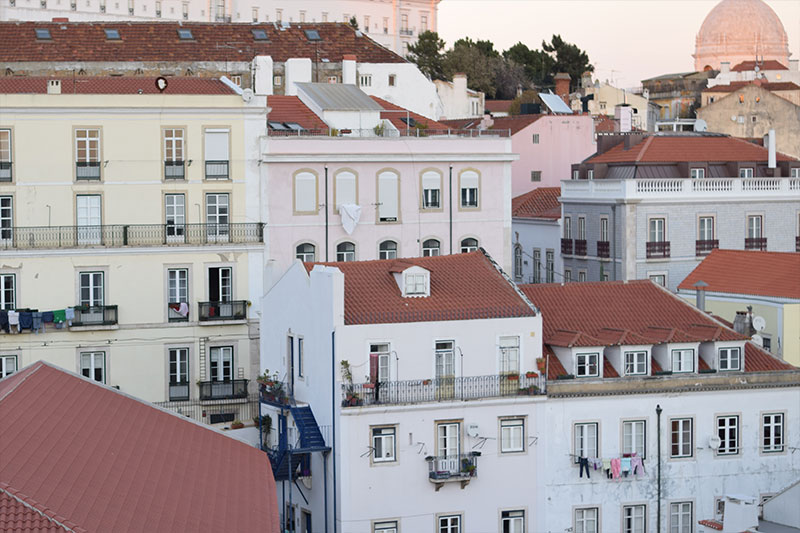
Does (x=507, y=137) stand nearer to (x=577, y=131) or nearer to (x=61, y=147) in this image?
(x=61, y=147)

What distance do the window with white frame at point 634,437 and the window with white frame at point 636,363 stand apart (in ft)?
4.82

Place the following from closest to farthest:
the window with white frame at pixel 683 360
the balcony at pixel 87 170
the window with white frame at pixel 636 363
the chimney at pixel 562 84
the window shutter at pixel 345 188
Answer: the window with white frame at pixel 636 363
the window with white frame at pixel 683 360
the balcony at pixel 87 170
the window shutter at pixel 345 188
the chimney at pixel 562 84

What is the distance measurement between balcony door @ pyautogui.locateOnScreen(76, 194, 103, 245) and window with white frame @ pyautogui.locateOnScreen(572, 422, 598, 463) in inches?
807

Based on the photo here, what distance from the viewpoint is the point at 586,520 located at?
45906mm

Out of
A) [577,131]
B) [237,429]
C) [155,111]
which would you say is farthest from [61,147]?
[577,131]

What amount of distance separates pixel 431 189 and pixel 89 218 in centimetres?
1297

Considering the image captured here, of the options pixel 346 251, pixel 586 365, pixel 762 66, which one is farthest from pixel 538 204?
pixel 762 66

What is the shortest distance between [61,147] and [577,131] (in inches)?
1507

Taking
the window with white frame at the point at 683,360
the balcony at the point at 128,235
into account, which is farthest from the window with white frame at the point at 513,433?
the balcony at the point at 128,235

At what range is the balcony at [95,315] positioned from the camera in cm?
5691

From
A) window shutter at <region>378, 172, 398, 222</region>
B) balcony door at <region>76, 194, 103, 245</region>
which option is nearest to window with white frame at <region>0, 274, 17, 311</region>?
balcony door at <region>76, 194, 103, 245</region>

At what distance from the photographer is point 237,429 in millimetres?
49844

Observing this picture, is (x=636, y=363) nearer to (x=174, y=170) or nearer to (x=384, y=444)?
(x=384, y=444)

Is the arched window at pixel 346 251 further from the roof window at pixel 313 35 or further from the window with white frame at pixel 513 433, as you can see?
the roof window at pixel 313 35
